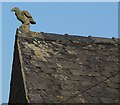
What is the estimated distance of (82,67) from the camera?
7.31 metres

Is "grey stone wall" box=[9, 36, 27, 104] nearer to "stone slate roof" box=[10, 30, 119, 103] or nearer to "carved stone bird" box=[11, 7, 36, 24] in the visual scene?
"stone slate roof" box=[10, 30, 119, 103]

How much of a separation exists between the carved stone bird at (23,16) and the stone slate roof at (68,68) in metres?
0.44

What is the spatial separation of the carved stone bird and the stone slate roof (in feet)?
1.43

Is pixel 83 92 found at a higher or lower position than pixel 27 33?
lower

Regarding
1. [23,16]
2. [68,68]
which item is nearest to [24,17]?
[23,16]

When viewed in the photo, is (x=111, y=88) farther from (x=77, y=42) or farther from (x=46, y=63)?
(x=77, y=42)

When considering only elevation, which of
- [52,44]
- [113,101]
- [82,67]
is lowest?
[113,101]

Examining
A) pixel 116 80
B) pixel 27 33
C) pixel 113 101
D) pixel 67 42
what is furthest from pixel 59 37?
pixel 113 101

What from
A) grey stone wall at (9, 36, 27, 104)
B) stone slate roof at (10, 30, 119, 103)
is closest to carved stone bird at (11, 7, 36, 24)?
stone slate roof at (10, 30, 119, 103)

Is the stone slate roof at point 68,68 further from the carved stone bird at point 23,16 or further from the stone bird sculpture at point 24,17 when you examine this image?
the carved stone bird at point 23,16

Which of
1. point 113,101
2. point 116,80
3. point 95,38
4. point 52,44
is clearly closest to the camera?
point 113,101

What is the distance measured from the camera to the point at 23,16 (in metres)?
8.55

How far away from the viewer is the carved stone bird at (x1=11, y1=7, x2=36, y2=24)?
8.53 metres

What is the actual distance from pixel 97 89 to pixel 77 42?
7.21 feet
